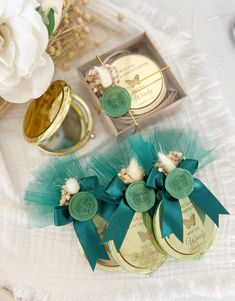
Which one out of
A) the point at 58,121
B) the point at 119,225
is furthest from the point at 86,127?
the point at 119,225

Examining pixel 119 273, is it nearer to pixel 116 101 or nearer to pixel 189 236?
pixel 189 236

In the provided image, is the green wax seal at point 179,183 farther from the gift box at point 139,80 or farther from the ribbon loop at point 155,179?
the gift box at point 139,80

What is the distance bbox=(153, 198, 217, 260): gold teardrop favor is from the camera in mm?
736

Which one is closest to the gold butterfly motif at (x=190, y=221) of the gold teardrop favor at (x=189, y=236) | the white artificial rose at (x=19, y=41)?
the gold teardrop favor at (x=189, y=236)

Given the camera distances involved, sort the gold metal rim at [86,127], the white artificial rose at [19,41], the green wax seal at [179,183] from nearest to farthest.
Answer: the white artificial rose at [19,41] < the green wax seal at [179,183] < the gold metal rim at [86,127]

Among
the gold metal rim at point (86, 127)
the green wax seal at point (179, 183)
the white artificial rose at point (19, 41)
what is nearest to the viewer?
the white artificial rose at point (19, 41)

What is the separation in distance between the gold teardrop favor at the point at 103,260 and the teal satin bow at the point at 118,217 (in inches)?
2.0

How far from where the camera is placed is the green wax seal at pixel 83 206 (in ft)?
2.35

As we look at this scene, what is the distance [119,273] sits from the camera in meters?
0.79

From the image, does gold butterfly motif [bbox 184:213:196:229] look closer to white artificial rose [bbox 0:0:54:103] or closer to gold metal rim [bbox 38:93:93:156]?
gold metal rim [bbox 38:93:93:156]

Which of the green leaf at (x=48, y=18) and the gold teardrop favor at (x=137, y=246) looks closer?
the green leaf at (x=48, y=18)

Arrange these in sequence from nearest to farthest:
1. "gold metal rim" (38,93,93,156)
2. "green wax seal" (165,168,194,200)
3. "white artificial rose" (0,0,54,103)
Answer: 1. "white artificial rose" (0,0,54,103)
2. "green wax seal" (165,168,194,200)
3. "gold metal rim" (38,93,93,156)

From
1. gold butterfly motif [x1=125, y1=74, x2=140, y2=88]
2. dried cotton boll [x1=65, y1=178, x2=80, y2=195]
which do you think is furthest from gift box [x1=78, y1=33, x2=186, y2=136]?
dried cotton boll [x1=65, y1=178, x2=80, y2=195]

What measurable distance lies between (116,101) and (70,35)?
0.17 metres
